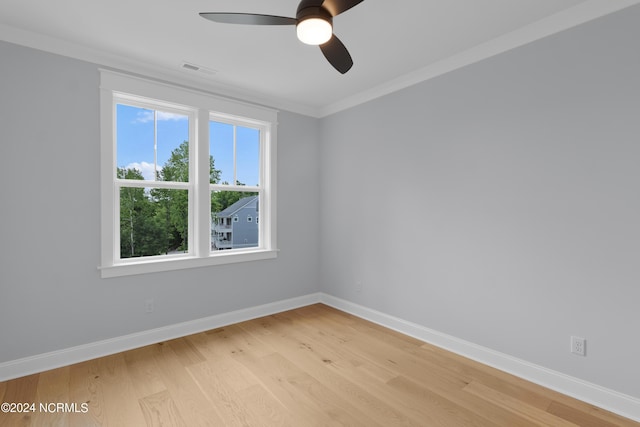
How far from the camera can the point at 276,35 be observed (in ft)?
8.23

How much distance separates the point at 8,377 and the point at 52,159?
1.74 m

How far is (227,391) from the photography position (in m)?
2.28

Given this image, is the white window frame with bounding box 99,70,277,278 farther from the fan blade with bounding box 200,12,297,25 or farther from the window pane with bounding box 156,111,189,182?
the fan blade with bounding box 200,12,297,25

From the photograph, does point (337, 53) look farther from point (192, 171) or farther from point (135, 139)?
point (135, 139)

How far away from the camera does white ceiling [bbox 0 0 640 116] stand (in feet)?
7.06

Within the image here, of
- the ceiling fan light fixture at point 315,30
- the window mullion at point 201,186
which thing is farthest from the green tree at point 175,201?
the ceiling fan light fixture at point 315,30

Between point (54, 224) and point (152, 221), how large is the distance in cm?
78

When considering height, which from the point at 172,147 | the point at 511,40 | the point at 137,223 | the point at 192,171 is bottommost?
the point at 137,223

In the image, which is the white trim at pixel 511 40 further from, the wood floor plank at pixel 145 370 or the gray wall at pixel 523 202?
the wood floor plank at pixel 145 370

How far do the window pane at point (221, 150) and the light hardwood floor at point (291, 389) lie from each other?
184cm

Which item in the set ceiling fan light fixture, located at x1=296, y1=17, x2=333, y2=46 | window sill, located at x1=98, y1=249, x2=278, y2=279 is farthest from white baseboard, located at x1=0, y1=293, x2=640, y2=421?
ceiling fan light fixture, located at x1=296, y1=17, x2=333, y2=46

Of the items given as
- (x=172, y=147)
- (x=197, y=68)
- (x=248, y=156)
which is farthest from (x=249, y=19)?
(x=248, y=156)

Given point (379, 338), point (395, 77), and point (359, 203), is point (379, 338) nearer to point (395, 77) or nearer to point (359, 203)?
point (359, 203)

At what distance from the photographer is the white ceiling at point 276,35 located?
7.06 ft
